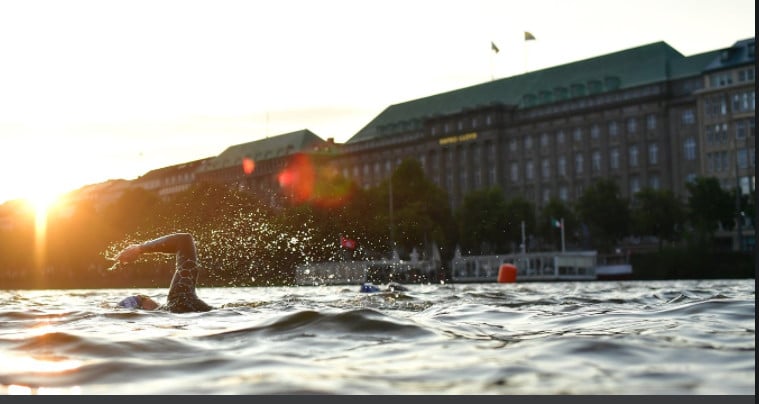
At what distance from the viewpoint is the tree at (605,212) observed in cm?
9488

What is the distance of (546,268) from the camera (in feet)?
273

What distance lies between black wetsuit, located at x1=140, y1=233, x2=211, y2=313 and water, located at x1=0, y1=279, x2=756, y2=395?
128cm

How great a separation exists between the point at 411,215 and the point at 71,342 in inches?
3032

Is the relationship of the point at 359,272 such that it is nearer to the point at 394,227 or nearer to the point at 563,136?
the point at 394,227

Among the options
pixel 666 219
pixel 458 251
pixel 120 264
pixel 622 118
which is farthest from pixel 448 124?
pixel 120 264

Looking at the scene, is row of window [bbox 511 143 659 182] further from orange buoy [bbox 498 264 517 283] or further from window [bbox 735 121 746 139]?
orange buoy [bbox 498 264 517 283]

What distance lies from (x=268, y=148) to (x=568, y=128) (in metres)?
47.6

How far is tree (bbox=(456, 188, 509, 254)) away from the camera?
104 metres

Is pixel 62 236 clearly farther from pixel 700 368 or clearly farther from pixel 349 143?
pixel 700 368

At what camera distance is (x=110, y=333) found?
34.1 ft

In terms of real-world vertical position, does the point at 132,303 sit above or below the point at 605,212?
below

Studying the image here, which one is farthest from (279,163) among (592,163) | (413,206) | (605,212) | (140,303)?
(140,303)

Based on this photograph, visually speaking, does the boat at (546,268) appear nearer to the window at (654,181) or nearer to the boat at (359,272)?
the boat at (359,272)

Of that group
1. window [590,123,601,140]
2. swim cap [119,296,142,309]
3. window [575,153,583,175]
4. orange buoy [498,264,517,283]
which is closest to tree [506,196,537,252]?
window [575,153,583,175]
